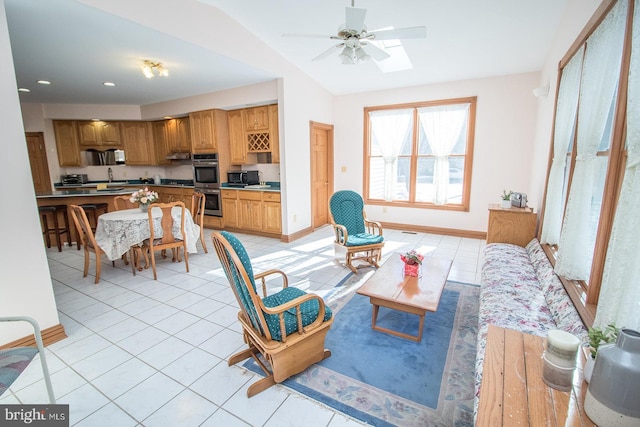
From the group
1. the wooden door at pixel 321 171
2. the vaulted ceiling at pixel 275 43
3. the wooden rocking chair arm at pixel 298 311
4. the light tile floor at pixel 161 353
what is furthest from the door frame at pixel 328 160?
the wooden rocking chair arm at pixel 298 311

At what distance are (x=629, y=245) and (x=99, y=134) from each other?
8.80m

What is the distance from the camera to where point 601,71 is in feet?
6.66

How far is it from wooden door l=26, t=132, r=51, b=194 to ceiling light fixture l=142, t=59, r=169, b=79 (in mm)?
4327

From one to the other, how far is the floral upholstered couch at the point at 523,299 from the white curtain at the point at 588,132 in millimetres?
235

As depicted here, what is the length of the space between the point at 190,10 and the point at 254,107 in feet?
7.37

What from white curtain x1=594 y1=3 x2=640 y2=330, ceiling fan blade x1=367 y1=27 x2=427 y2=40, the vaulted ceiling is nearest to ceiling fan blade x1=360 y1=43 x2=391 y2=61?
ceiling fan blade x1=367 y1=27 x2=427 y2=40

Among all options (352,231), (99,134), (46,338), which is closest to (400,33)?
(352,231)

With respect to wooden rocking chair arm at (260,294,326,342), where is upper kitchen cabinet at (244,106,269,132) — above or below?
above

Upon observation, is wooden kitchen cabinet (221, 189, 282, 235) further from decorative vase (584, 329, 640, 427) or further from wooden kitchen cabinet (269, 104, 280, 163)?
decorative vase (584, 329, 640, 427)

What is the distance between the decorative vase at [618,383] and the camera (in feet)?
2.86

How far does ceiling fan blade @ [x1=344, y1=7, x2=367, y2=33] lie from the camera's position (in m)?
2.40

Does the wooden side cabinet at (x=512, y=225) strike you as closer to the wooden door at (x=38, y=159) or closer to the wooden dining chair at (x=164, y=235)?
the wooden dining chair at (x=164, y=235)

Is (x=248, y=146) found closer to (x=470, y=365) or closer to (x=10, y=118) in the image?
(x=10, y=118)

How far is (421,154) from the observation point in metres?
5.62
